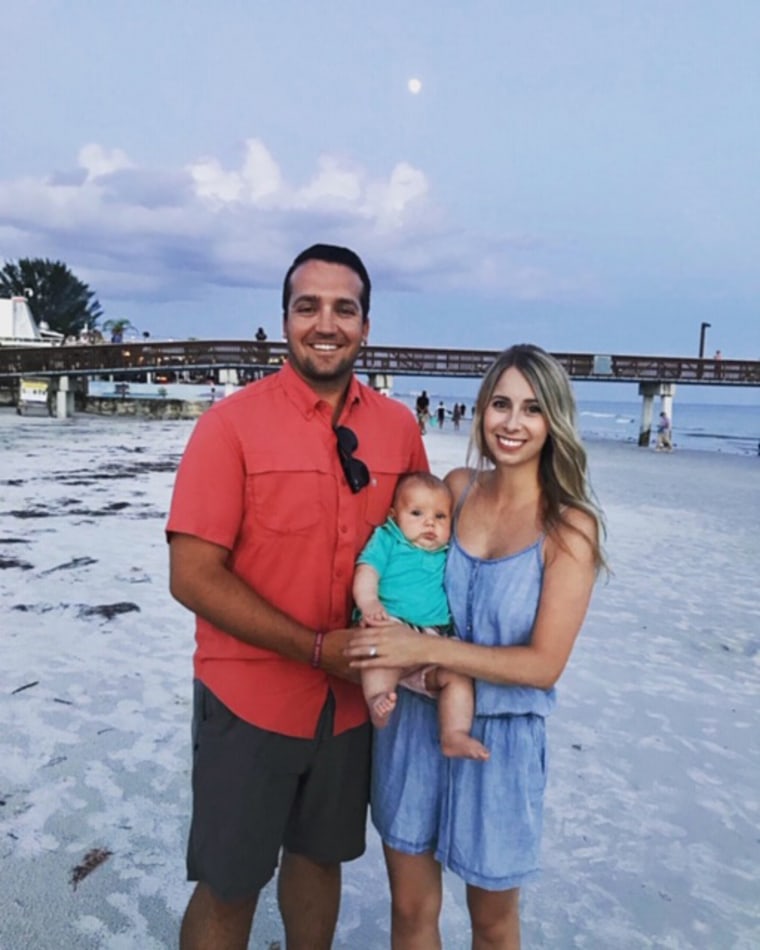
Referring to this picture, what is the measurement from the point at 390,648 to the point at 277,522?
1.45ft

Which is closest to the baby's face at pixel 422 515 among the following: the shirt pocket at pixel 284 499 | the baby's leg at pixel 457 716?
the shirt pocket at pixel 284 499

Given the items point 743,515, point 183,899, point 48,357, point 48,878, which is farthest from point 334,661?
point 48,357

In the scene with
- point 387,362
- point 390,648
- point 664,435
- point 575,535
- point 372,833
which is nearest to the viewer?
point 390,648

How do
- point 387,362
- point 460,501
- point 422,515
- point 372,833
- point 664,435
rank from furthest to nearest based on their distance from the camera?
point 387,362
point 664,435
point 372,833
point 460,501
point 422,515

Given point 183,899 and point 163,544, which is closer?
point 183,899

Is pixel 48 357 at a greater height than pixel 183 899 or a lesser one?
greater

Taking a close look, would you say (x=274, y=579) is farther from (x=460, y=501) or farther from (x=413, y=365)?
(x=413, y=365)

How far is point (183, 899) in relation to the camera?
9.00 feet

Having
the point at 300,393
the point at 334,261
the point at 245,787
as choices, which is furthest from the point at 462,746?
the point at 334,261

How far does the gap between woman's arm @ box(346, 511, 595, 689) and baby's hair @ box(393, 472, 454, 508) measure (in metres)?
0.35

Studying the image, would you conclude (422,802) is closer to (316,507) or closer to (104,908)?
(316,507)

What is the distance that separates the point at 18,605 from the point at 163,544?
247 cm

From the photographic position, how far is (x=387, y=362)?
3328cm

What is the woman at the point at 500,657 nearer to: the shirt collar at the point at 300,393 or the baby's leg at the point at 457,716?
the baby's leg at the point at 457,716
